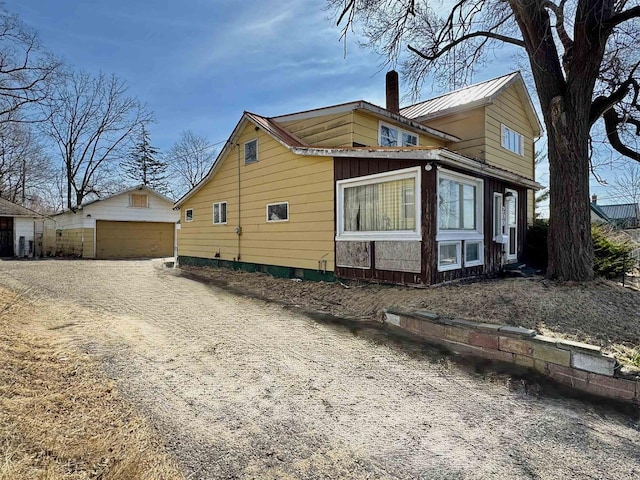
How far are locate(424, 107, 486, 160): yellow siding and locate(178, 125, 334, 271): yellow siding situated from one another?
588cm

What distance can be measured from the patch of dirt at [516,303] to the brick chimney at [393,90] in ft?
25.1

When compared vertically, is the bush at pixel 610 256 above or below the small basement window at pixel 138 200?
below

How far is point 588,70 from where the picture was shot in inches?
286

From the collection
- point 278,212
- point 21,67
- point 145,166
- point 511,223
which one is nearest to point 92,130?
point 145,166

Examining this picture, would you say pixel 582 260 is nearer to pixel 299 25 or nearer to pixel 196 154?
pixel 299 25

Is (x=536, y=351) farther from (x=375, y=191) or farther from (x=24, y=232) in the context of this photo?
(x=24, y=232)

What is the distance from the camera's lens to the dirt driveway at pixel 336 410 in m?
2.40

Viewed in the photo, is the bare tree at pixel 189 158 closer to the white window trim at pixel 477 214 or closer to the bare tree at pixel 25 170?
the bare tree at pixel 25 170

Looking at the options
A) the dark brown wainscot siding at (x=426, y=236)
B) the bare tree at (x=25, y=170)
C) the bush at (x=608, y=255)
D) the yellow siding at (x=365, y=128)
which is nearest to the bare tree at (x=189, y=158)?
the bare tree at (x=25, y=170)

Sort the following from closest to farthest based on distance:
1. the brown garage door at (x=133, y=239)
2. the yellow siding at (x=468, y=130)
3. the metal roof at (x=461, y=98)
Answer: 1. the yellow siding at (x=468, y=130)
2. the metal roof at (x=461, y=98)
3. the brown garage door at (x=133, y=239)

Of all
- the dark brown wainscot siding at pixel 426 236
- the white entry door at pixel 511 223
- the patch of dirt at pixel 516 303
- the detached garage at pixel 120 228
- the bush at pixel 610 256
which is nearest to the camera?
the patch of dirt at pixel 516 303

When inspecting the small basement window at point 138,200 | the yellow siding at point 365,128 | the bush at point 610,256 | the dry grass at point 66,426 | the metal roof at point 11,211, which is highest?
the yellow siding at point 365,128

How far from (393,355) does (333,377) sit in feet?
3.57

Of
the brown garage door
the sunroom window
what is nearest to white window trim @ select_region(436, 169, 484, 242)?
the sunroom window
